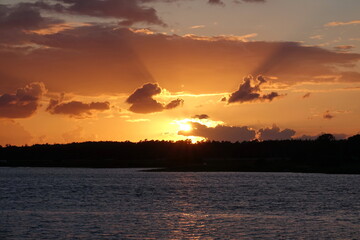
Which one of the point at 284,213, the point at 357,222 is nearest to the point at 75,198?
the point at 284,213

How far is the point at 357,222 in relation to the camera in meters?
60.6

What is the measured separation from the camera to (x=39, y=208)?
3014 inches

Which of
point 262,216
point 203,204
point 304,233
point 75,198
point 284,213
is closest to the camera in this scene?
point 304,233

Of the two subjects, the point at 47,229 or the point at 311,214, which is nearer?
the point at 47,229

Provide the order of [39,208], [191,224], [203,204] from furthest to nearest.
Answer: [203,204], [39,208], [191,224]

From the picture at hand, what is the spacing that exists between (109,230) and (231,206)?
3000 centimetres

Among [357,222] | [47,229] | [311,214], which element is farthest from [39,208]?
[357,222]

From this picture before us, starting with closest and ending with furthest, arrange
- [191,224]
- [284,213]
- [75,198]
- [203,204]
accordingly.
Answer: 1. [191,224]
2. [284,213]
3. [203,204]
4. [75,198]

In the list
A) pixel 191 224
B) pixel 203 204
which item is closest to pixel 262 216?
pixel 191 224

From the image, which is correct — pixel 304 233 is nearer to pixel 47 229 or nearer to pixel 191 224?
pixel 191 224

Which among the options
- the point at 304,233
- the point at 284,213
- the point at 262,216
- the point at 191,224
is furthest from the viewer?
the point at 284,213

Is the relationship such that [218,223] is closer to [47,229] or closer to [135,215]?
[135,215]

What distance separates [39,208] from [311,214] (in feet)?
116

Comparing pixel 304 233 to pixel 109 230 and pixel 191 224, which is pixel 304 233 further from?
pixel 109 230
